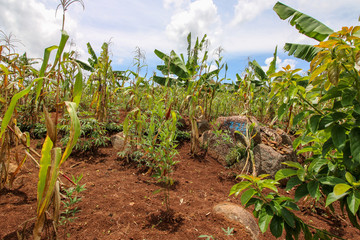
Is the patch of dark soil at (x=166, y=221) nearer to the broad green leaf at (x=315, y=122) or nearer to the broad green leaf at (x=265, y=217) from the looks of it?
the broad green leaf at (x=265, y=217)

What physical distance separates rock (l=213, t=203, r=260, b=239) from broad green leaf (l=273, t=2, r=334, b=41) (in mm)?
3442

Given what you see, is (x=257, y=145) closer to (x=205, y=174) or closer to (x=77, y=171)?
(x=205, y=174)

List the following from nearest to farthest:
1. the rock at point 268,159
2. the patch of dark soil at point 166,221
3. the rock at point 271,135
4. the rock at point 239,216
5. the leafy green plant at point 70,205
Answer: the leafy green plant at point 70,205 → the patch of dark soil at point 166,221 → the rock at point 239,216 → the rock at point 268,159 → the rock at point 271,135

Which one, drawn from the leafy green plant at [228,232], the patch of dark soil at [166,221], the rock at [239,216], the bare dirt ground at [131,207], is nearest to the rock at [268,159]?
the bare dirt ground at [131,207]

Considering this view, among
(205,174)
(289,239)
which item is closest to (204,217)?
(289,239)

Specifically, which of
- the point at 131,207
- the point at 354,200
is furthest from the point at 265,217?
the point at 131,207

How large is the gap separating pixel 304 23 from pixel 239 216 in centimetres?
369

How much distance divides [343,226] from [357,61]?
8.27 feet

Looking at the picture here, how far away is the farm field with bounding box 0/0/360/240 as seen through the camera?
3.05ft

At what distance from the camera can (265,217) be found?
1.01 metres

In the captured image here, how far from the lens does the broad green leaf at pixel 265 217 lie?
980 millimetres

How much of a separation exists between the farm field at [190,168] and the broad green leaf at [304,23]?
0.02m

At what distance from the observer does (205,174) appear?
10.4ft

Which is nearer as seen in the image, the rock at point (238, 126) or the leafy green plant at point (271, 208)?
the leafy green plant at point (271, 208)
